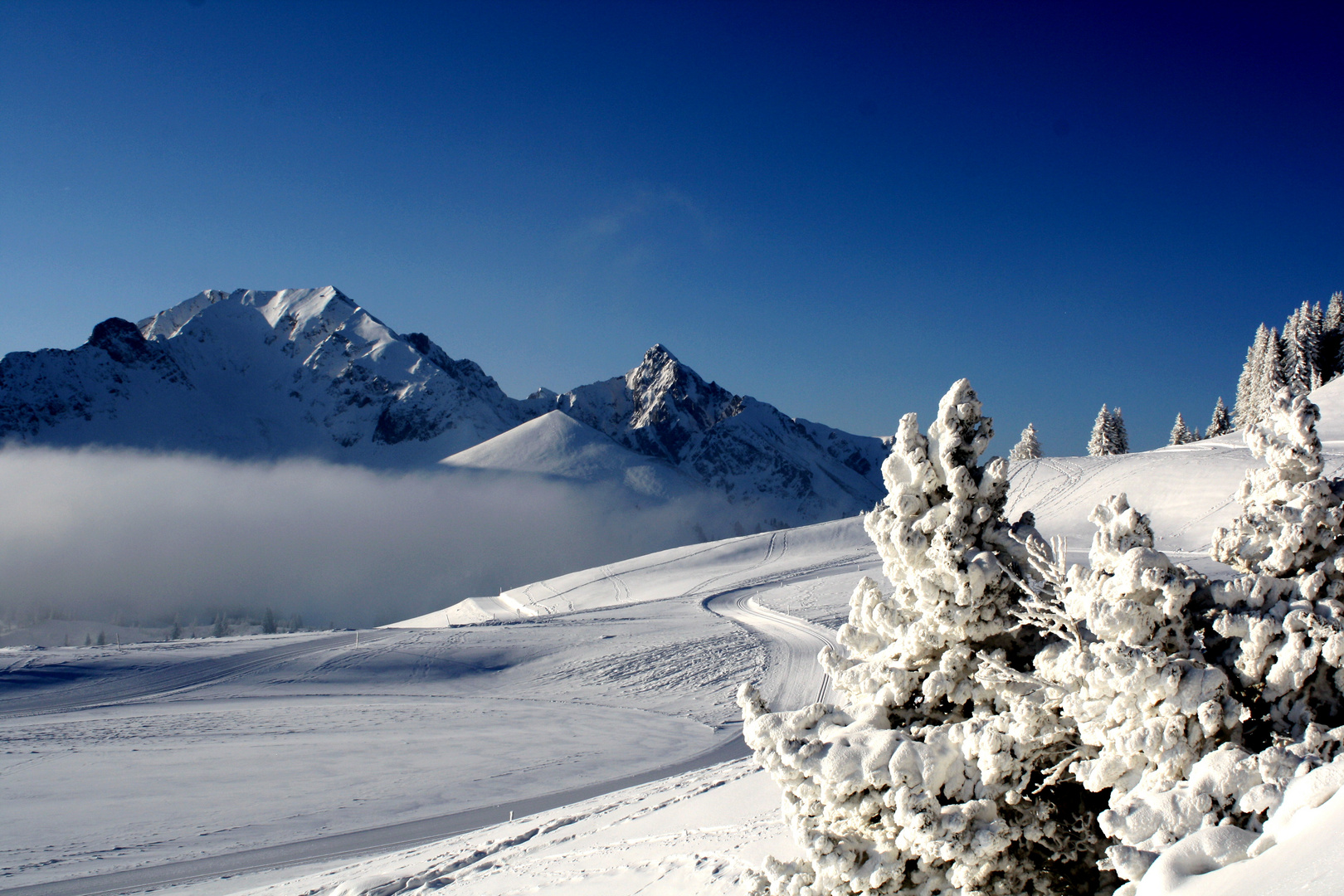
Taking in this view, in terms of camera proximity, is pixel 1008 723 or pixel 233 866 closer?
pixel 1008 723

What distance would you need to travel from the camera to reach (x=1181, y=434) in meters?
79.0

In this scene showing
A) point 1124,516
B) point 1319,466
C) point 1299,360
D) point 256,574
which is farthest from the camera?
point 256,574

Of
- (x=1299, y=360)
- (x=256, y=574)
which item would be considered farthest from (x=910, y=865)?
(x=256, y=574)

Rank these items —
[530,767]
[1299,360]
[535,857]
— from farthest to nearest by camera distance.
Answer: [1299,360] → [530,767] → [535,857]

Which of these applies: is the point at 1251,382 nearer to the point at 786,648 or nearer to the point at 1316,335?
the point at 1316,335

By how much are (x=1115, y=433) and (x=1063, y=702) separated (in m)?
79.6

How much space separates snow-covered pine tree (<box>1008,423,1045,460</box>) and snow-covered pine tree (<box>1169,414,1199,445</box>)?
57.1 ft


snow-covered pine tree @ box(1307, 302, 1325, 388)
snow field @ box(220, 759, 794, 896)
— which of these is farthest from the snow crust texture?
snow-covered pine tree @ box(1307, 302, 1325, 388)

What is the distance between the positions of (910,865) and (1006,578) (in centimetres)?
257

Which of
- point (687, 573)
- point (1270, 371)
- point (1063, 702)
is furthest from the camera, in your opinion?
point (1270, 371)

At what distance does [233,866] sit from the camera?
14.8 m

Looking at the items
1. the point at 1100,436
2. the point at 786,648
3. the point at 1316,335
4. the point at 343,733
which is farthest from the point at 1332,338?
the point at 343,733

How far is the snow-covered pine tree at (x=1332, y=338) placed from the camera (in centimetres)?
6931

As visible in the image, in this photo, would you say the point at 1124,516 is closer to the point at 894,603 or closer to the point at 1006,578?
the point at 1006,578
